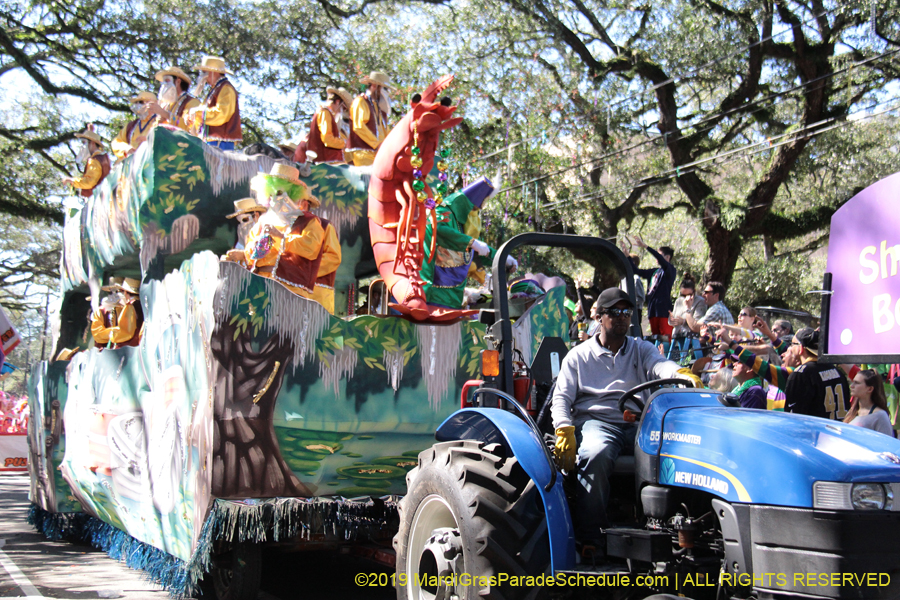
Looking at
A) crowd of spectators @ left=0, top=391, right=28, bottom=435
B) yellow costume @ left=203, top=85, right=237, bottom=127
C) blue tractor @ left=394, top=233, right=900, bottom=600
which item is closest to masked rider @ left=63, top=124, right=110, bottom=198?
yellow costume @ left=203, top=85, right=237, bottom=127

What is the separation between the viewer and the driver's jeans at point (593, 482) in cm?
386

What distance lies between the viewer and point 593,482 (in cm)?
388

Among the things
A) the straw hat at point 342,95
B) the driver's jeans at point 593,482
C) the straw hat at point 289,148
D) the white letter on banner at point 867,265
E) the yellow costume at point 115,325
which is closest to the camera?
the white letter on banner at point 867,265

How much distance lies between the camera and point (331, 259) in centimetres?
775

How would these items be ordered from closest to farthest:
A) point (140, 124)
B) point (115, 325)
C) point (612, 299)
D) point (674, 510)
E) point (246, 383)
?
point (674, 510)
point (612, 299)
point (246, 383)
point (115, 325)
point (140, 124)

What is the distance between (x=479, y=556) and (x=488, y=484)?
0.35 meters

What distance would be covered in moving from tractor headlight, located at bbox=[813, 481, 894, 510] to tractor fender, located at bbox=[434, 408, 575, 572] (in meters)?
1.12

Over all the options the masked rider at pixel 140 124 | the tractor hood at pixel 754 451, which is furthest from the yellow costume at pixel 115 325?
the tractor hood at pixel 754 451

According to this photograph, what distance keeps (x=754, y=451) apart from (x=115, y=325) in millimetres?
8022

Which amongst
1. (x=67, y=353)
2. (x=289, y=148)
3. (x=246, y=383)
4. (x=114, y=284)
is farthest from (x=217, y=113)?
(x=246, y=383)

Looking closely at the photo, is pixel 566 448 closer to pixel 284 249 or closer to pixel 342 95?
pixel 284 249

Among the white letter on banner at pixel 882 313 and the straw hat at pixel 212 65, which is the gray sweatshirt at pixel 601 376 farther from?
the straw hat at pixel 212 65

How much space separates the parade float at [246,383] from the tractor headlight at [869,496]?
3700 millimetres

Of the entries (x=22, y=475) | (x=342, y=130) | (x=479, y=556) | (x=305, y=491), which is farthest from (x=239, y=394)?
(x=22, y=475)
